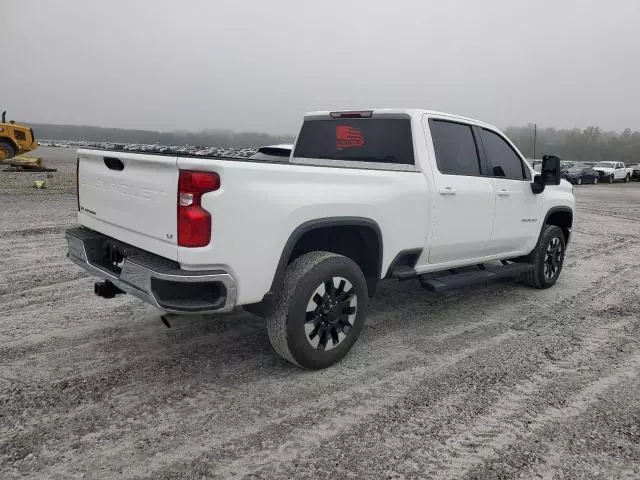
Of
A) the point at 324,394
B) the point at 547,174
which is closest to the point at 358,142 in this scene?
the point at 547,174

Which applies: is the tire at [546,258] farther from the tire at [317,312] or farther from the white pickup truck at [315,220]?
the tire at [317,312]

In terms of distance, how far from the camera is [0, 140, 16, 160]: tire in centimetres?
2427

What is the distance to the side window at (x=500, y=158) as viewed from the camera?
508cm

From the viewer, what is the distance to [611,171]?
36469 mm

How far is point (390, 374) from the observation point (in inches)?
143

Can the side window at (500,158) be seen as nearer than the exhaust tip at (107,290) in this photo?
No

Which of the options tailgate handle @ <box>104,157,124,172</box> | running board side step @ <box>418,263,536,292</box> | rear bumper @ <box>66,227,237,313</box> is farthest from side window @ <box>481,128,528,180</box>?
tailgate handle @ <box>104,157,124,172</box>

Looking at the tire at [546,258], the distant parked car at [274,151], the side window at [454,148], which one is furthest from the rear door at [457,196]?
the distant parked car at [274,151]

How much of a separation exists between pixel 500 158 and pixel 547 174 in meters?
0.61

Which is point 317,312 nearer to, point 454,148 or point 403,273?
point 403,273

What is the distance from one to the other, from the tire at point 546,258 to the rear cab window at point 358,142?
254cm

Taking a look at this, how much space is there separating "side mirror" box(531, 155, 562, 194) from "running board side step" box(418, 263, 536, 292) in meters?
0.90

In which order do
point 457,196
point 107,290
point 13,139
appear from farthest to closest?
1. point 13,139
2. point 457,196
3. point 107,290

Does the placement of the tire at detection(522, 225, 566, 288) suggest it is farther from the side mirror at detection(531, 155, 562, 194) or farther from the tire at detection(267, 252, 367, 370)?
the tire at detection(267, 252, 367, 370)
